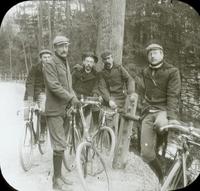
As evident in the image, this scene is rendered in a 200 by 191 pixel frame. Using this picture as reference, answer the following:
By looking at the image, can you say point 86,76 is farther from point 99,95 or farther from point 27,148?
Answer: point 27,148

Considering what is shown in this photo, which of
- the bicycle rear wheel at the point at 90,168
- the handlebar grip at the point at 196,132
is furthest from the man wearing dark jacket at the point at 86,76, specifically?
the handlebar grip at the point at 196,132

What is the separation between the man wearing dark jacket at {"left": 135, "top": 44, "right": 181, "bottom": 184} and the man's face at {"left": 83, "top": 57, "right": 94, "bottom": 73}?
46 centimetres

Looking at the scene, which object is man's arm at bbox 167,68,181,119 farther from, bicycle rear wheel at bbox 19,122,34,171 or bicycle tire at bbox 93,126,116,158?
bicycle rear wheel at bbox 19,122,34,171

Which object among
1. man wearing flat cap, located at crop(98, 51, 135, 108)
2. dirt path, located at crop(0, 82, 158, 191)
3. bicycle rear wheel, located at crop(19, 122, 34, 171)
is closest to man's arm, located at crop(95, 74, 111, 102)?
man wearing flat cap, located at crop(98, 51, 135, 108)

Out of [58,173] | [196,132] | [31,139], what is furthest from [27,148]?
[196,132]

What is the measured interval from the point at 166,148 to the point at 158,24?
1.20 meters

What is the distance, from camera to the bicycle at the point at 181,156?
4.84m

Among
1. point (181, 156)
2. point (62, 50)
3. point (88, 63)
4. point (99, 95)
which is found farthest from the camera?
point (181, 156)

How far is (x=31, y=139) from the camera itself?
481 cm

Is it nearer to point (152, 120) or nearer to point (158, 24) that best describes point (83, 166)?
point (152, 120)

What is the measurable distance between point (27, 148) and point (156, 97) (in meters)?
1.33

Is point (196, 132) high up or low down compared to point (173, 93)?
down

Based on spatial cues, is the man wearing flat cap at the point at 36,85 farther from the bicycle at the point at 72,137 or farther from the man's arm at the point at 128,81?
the man's arm at the point at 128,81

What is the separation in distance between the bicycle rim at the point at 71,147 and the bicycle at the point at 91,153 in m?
0.05
